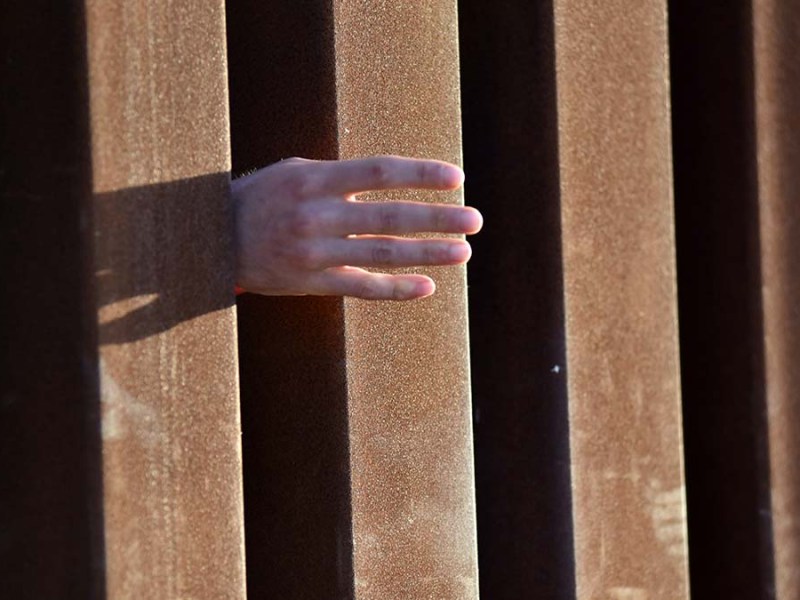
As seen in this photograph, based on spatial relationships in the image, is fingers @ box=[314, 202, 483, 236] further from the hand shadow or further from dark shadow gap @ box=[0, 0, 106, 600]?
dark shadow gap @ box=[0, 0, 106, 600]

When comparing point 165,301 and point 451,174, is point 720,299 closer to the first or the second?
point 451,174

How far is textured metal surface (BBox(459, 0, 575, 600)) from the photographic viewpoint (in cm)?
162

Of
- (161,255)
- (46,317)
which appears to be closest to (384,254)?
(161,255)

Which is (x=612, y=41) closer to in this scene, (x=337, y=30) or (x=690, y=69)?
(x=690, y=69)

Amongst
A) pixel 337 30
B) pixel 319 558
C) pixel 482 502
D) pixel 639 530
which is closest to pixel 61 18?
pixel 337 30

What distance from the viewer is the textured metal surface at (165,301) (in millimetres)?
1064

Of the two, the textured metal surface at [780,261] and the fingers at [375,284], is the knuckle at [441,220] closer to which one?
the fingers at [375,284]

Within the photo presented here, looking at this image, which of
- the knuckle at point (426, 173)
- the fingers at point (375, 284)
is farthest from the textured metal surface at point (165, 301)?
the knuckle at point (426, 173)

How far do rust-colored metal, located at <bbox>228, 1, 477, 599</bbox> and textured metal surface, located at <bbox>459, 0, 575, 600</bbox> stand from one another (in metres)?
0.20

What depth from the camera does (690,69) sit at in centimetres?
206

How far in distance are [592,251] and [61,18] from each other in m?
0.89

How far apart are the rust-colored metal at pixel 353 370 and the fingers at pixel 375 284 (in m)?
0.16

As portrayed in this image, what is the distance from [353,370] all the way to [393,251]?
0.82 feet

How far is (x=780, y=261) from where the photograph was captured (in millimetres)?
1968
